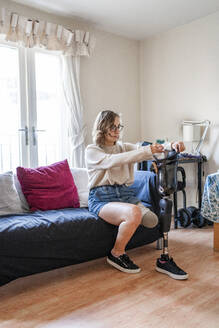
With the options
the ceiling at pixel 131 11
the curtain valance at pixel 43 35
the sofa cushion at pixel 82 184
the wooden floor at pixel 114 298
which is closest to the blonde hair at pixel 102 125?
the sofa cushion at pixel 82 184

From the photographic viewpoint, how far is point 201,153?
387cm

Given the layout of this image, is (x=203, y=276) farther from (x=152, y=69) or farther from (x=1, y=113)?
(x=152, y=69)

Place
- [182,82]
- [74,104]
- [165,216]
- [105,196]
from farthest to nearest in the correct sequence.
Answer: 1. [182,82]
2. [74,104]
3. [105,196]
4. [165,216]

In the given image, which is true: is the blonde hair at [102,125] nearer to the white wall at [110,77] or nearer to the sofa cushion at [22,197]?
the sofa cushion at [22,197]

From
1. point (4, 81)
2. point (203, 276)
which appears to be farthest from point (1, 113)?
point (203, 276)

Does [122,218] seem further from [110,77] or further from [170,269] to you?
[110,77]

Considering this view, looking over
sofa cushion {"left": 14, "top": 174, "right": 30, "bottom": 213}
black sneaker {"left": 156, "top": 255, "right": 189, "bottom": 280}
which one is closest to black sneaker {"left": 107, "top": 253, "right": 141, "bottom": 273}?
black sneaker {"left": 156, "top": 255, "right": 189, "bottom": 280}

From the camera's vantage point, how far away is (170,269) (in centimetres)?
220

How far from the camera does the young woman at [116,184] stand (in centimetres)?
223

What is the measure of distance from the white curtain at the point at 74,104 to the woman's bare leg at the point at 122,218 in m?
1.46

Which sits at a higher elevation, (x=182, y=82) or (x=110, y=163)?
(x=182, y=82)

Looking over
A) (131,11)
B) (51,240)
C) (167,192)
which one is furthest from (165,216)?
(131,11)

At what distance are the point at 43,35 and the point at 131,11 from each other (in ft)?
3.36

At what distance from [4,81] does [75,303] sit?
2403 millimetres
